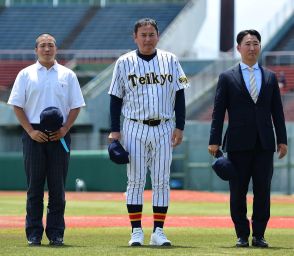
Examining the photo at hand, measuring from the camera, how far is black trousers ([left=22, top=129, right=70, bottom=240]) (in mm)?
9422

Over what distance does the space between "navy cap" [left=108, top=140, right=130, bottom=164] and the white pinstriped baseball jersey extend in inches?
12.4

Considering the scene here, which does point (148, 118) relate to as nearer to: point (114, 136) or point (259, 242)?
point (114, 136)

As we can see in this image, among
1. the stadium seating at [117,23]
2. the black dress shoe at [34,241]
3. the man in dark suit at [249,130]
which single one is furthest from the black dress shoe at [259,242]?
the stadium seating at [117,23]

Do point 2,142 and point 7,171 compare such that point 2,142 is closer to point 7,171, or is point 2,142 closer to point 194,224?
point 7,171

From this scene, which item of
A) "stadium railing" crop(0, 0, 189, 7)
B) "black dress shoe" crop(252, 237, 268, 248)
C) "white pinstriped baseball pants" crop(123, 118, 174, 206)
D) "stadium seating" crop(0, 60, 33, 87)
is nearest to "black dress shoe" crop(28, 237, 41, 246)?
"white pinstriped baseball pants" crop(123, 118, 174, 206)

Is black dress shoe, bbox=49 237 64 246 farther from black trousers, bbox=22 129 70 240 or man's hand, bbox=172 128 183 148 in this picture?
man's hand, bbox=172 128 183 148

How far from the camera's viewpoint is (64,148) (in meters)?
9.48

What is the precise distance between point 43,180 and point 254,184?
1944 millimetres

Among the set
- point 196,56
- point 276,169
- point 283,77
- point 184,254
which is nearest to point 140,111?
point 184,254

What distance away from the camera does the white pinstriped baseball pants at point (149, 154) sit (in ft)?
30.3

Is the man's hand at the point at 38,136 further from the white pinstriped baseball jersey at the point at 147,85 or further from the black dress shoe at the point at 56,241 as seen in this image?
the black dress shoe at the point at 56,241

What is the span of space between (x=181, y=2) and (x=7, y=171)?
1672 cm

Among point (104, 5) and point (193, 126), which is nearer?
point (193, 126)

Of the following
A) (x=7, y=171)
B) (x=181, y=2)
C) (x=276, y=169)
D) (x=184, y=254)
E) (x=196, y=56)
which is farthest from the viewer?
(x=181, y=2)
